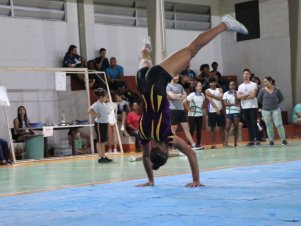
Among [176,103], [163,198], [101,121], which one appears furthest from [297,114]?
[163,198]

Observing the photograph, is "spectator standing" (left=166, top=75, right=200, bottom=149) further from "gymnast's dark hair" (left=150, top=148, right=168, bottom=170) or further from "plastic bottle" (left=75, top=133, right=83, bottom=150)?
"gymnast's dark hair" (left=150, top=148, right=168, bottom=170)

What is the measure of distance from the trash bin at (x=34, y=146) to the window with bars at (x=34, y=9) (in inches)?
196

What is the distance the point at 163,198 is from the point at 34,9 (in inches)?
587

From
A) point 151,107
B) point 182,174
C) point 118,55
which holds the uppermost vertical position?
point 118,55

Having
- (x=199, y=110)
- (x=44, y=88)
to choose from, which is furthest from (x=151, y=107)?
(x=44, y=88)

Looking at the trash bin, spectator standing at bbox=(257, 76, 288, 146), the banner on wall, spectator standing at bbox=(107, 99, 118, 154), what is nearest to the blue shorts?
spectator standing at bbox=(257, 76, 288, 146)

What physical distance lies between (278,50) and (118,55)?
7.21 m

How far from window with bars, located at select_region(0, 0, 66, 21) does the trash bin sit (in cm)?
499

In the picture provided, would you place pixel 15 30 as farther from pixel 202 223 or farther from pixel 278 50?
pixel 202 223

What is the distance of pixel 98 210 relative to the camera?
563cm

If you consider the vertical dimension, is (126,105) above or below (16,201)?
above

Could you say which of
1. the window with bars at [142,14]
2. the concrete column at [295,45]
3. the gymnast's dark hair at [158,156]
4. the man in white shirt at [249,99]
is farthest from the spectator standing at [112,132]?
the gymnast's dark hair at [158,156]

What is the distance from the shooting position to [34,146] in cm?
1633

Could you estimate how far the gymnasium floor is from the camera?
4.92m
